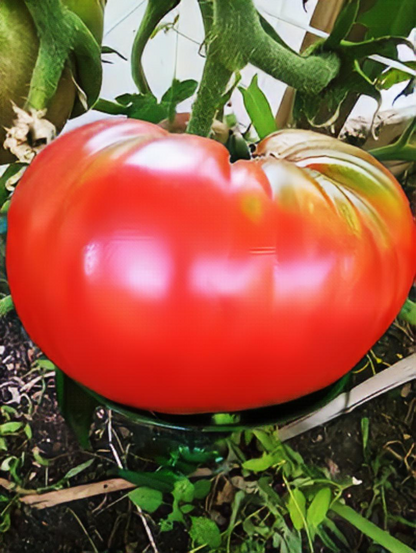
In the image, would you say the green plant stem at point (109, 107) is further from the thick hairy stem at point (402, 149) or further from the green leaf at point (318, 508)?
the green leaf at point (318, 508)

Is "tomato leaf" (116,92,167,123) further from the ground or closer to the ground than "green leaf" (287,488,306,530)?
further from the ground

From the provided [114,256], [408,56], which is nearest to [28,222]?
[114,256]

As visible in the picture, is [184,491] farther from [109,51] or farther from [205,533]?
[109,51]

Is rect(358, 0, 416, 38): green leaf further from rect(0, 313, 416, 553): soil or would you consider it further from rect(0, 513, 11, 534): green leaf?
rect(0, 513, 11, 534): green leaf

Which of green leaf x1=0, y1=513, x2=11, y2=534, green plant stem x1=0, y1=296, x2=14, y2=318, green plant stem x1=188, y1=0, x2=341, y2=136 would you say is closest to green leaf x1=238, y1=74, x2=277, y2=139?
green plant stem x1=188, y1=0, x2=341, y2=136

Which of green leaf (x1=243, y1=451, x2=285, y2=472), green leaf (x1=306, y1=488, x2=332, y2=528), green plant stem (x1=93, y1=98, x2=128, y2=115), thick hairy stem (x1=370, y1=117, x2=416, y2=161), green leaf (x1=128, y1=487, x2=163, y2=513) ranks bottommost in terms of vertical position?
green leaf (x1=128, y1=487, x2=163, y2=513)

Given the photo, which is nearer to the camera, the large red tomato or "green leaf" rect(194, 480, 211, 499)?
the large red tomato
